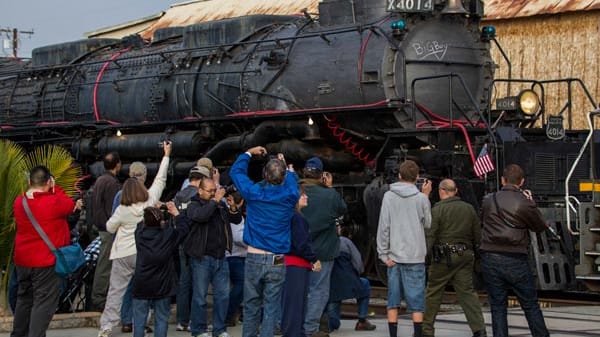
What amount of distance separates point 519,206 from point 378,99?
5.39m

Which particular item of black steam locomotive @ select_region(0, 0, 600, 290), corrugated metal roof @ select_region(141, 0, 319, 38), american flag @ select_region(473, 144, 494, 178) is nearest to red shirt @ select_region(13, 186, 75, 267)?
black steam locomotive @ select_region(0, 0, 600, 290)

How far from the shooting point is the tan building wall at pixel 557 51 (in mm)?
25422

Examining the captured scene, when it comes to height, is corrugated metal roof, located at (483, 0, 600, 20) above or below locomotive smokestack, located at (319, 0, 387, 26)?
above

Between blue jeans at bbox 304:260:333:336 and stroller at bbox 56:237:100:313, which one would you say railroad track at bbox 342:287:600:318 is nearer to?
blue jeans at bbox 304:260:333:336

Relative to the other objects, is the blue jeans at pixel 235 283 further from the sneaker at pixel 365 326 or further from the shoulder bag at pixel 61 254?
the shoulder bag at pixel 61 254

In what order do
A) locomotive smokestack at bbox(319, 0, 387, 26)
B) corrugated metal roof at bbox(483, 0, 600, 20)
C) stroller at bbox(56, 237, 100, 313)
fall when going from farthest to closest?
corrugated metal roof at bbox(483, 0, 600, 20), locomotive smokestack at bbox(319, 0, 387, 26), stroller at bbox(56, 237, 100, 313)

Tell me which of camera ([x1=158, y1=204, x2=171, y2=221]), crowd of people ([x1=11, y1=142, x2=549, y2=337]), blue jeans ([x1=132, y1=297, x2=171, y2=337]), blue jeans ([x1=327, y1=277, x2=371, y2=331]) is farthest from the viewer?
blue jeans ([x1=327, y1=277, x2=371, y2=331])

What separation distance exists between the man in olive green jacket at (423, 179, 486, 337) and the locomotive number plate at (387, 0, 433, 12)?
17.2ft

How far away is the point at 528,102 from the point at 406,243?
19.6 ft

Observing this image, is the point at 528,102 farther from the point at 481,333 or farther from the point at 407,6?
the point at 481,333

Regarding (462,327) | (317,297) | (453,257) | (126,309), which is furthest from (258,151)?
(462,327)

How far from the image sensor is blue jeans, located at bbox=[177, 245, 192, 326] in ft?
39.2

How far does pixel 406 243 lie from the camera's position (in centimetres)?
1083

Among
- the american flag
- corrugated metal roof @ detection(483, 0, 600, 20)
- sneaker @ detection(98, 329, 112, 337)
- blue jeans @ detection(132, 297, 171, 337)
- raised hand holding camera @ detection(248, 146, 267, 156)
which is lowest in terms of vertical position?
sneaker @ detection(98, 329, 112, 337)
